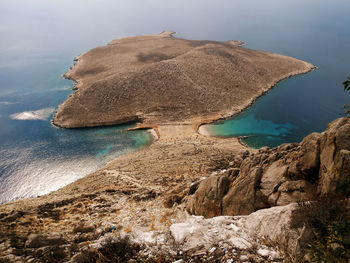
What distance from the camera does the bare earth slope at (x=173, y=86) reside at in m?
54.1

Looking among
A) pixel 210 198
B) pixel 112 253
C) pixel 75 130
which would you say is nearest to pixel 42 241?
pixel 112 253

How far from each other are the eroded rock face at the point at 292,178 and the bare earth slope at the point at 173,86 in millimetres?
36816

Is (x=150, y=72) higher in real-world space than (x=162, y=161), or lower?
higher

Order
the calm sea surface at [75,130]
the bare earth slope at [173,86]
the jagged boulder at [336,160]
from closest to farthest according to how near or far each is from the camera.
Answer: the jagged boulder at [336,160], the calm sea surface at [75,130], the bare earth slope at [173,86]

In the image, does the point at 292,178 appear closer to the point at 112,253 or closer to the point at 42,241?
the point at 112,253

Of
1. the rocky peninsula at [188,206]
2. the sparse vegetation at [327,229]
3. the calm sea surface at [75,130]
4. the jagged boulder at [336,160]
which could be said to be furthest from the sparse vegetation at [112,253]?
the calm sea surface at [75,130]

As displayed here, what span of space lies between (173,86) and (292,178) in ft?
168

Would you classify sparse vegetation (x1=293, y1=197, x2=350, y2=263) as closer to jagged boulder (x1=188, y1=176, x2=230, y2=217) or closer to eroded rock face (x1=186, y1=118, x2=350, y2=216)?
eroded rock face (x1=186, y1=118, x2=350, y2=216)

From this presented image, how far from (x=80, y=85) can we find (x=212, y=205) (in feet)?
218

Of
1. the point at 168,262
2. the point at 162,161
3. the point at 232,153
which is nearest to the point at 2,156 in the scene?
the point at 162,161

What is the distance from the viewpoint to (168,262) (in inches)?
376

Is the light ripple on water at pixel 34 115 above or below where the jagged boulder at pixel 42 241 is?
below

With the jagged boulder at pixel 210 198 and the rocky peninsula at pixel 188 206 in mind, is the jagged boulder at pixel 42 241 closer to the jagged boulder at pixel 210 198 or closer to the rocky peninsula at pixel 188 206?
the rocky peninsula at pixel 188 206

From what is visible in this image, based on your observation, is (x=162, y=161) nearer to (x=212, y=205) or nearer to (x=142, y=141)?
(x=142, y=141)
